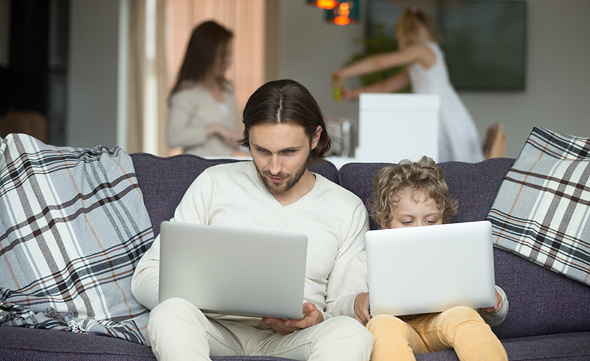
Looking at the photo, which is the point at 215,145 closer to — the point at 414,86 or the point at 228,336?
the point at 414,86

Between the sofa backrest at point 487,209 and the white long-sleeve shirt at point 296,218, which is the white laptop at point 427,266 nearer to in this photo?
Answer: the white long-sleeve shirt at point 296,218

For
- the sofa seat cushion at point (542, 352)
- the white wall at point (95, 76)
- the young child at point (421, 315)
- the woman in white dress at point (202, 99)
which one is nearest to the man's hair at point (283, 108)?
the young child at point (421, 315)

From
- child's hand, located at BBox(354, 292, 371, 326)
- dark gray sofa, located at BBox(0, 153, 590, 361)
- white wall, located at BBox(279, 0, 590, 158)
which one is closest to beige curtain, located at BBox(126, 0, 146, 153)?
white wall, located at BBox(279, 0, 590, 158)

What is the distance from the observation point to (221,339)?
4.32 feet

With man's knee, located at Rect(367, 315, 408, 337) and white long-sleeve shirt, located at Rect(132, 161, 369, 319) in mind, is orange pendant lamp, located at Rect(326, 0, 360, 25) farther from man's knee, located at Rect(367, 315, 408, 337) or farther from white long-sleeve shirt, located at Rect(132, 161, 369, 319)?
man's knee, located at Rect(367, 315, 408, 337)

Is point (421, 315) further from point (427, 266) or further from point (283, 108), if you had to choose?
point (283, 108)

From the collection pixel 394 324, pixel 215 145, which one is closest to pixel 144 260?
pixel 394 324

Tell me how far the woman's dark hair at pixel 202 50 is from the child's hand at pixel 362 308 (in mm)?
1843

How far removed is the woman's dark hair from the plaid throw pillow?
1.66m

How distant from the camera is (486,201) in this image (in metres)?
1.79

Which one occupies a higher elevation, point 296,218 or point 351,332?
point 296,218

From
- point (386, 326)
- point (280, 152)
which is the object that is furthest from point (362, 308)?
point (280, 152)

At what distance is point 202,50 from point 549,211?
1883 mm

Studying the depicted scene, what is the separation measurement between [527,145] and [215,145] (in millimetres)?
1603
